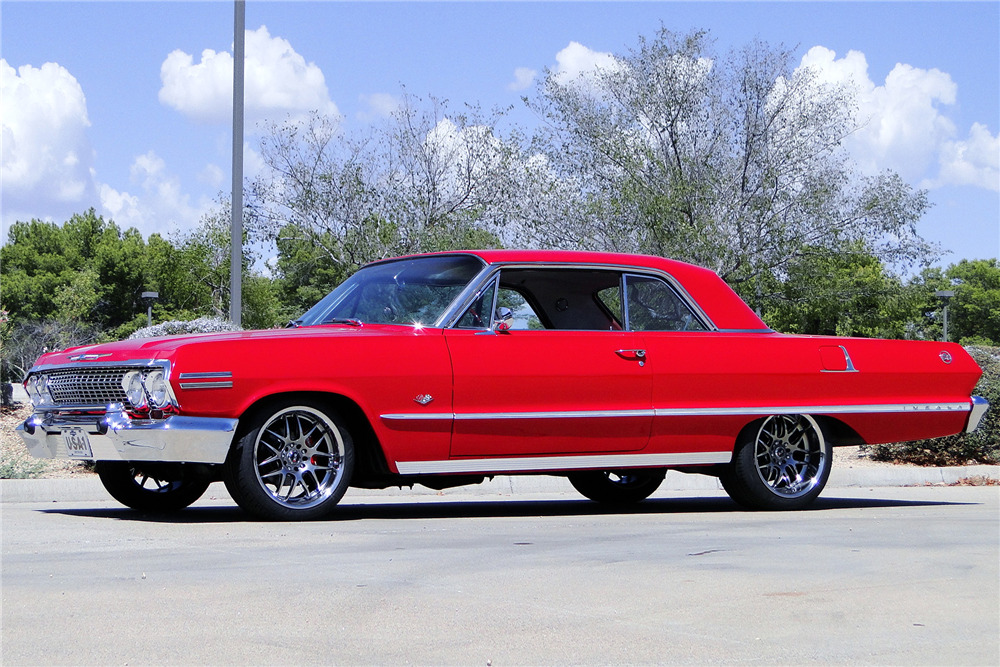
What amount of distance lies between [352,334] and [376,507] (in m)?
1.92

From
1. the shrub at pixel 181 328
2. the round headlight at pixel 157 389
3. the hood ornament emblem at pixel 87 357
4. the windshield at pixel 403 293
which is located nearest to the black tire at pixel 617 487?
the windshield at pixel 403 293

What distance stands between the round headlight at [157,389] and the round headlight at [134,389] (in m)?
0.05

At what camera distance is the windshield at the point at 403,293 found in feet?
28.2

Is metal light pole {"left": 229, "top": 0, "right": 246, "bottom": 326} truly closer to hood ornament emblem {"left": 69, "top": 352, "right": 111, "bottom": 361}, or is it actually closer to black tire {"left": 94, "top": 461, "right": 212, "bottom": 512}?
black tire {"left": 94, "top": 461, "right": 212, "bottom": 512}

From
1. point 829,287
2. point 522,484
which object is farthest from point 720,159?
point 522,484

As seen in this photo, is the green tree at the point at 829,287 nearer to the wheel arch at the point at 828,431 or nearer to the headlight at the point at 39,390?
the wheel arch at the point at 828,431

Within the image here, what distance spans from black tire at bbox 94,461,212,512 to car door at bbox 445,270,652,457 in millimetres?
1805

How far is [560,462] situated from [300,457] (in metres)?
1.74

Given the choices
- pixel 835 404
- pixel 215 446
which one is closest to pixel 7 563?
pixel 215 446

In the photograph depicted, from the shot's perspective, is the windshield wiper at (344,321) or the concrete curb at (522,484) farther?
the concrete curb at (522,484)

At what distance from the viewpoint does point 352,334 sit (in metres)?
8.14

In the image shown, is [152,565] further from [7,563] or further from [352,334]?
[352,334]

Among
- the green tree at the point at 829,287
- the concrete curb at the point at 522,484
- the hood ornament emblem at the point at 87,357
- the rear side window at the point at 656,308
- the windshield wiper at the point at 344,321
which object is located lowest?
the concrete curb at the point at 522,484

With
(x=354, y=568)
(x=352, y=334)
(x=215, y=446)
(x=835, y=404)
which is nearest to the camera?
(x=354, y=568)
